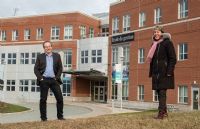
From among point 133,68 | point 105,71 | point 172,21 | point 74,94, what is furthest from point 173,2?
point 74,94

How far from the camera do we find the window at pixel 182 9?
148 feet

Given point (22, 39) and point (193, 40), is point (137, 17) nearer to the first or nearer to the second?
point (193, 40)

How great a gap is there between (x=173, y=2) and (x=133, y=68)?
9.48 m

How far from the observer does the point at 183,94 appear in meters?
44.1

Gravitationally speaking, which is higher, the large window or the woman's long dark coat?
the large window

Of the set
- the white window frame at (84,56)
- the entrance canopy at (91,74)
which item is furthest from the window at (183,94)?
the white window frame at (84,56)

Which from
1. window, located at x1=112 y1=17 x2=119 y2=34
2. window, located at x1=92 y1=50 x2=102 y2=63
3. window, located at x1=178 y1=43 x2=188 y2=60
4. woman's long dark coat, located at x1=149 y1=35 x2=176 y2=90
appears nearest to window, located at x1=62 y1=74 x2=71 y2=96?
window, located at x1=92 y1=50 x2=102 y2=63

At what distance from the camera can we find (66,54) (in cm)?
6638

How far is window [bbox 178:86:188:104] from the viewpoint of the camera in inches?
1721

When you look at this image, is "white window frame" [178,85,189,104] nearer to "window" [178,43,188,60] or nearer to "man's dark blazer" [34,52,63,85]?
"window" [178,43,188,60]

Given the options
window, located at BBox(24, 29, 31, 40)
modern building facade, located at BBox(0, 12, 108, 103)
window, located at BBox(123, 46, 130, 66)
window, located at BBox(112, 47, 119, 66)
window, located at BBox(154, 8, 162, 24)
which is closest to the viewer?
window, located at BBox(154, 8, 162, 24)

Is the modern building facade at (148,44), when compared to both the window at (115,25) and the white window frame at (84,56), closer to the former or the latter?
the window at (115,25)

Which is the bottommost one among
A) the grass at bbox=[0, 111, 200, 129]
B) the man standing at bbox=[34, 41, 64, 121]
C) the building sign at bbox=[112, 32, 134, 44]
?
the grass at bbox=[0, 111, 200, 129]

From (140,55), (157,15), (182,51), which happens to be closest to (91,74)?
(140,55)
